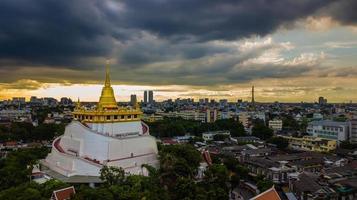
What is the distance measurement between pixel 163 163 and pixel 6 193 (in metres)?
12.2

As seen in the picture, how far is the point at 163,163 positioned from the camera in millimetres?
32406

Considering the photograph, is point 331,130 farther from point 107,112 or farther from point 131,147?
point 107,112

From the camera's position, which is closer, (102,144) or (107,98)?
(102,144)

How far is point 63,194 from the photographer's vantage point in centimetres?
2566

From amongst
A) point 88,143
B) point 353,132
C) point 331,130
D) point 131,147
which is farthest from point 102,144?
point 353,132

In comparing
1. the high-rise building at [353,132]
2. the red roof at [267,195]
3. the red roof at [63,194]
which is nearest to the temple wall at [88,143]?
the red roof at [63,194]

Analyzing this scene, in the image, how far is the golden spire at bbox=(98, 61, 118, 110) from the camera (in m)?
37.5

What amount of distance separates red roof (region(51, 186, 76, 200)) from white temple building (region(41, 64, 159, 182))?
15.5 feet

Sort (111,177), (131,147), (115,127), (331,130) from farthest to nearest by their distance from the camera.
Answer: (331,130)
(115,127)
(131,147)
(111,177)

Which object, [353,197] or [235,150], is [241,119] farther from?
[353,197]

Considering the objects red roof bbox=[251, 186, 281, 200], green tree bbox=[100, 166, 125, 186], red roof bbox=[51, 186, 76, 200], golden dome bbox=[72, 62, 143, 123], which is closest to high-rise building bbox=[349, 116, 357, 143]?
golden dome bbox=[72, 62, 143, 123]

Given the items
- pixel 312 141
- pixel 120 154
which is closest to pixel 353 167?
pixel 312 141

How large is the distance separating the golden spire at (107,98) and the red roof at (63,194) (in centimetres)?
1206

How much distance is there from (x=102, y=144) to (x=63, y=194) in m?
8.15
